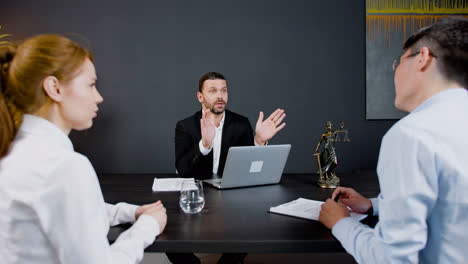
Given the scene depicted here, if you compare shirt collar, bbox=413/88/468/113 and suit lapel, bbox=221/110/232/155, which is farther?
suit lapel, bbox=221/110/232/155

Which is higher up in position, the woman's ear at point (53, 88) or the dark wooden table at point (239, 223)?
the woman's ear at point (53, 88)

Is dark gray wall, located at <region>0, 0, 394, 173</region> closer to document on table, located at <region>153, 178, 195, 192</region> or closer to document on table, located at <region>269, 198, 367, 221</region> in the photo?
document on table, located at <region>153, 178, 195, 192</region>

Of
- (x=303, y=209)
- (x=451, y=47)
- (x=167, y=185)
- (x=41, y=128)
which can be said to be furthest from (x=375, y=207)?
(x=41, y=128)

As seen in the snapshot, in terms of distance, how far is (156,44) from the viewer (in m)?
3.79

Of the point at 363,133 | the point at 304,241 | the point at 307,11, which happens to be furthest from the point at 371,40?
the point at 304,241

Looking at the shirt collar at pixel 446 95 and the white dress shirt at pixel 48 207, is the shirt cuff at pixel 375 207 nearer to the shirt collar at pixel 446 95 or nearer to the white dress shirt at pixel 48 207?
the shirt collar at pixel 446 95

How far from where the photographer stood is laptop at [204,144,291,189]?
185 cm

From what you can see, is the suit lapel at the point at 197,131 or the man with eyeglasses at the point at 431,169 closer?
the man with eyeglasses at the point at 431,169

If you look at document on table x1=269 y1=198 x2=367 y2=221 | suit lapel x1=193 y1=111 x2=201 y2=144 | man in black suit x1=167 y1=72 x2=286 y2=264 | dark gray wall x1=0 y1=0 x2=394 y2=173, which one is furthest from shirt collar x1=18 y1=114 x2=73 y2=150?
dark gray wall x1=0 y1=0 x2=394 y2=173

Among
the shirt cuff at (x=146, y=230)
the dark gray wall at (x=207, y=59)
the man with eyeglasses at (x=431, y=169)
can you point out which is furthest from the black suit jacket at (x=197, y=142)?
the man with eyeglasses at (x=431, y=169)

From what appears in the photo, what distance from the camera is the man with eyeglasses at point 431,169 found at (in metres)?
0.92

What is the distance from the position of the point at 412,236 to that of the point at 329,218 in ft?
1.24

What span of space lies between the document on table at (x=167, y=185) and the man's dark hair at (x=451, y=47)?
4.33ft

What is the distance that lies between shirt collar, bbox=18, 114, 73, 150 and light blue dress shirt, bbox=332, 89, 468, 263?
90 centimetres
